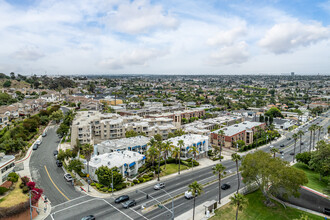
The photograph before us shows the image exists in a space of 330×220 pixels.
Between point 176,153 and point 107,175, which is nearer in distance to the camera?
point 107,175

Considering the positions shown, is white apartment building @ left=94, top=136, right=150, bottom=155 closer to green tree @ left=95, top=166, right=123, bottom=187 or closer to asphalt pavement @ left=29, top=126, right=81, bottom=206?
asphalt pavement @ left=29, top=126, right=81, bottom=206

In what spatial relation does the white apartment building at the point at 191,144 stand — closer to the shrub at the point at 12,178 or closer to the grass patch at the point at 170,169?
the grass patch at the point at 170,169

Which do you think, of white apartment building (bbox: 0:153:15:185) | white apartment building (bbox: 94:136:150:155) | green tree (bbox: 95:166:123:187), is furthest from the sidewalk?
white apartment building (bbox: 94:136:150:155)

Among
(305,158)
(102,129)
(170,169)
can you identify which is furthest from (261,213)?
(102,129)

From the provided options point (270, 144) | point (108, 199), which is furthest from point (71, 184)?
point (270, 144)

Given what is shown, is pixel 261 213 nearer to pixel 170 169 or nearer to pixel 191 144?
pixel 170 169
